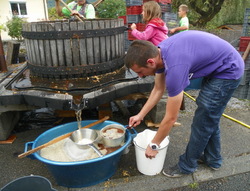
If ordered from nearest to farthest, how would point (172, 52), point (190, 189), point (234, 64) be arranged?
point (172, 52) → point (234, 64) → point (190, 189)

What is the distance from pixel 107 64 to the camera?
3586 millimetres

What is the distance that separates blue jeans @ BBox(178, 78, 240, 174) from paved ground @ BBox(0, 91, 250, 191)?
0.26 meters

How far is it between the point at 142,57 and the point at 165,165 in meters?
1.68

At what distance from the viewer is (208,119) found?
2264mm

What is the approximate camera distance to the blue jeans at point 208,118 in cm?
216

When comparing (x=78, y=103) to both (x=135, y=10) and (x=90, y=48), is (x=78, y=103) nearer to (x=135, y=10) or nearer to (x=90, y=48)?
(x=90, y=48)

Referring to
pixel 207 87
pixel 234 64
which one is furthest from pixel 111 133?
pixel 234 64

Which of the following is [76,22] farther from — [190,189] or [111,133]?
[190,189]

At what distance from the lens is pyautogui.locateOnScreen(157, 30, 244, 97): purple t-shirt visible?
177 centimetres

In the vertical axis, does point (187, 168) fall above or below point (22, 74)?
below

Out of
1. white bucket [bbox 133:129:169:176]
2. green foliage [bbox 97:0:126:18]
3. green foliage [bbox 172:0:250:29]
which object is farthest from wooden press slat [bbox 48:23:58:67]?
green foliage [bbox 172:0:250:29]

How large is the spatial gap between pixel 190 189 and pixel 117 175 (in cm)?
90

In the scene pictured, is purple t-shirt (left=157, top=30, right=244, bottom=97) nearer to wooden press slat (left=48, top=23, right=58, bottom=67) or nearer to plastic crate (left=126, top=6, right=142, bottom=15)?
wooden press slat (left=48, top=23, right=58, bottom=67)

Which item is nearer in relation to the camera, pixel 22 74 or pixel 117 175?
pixel 117 175
